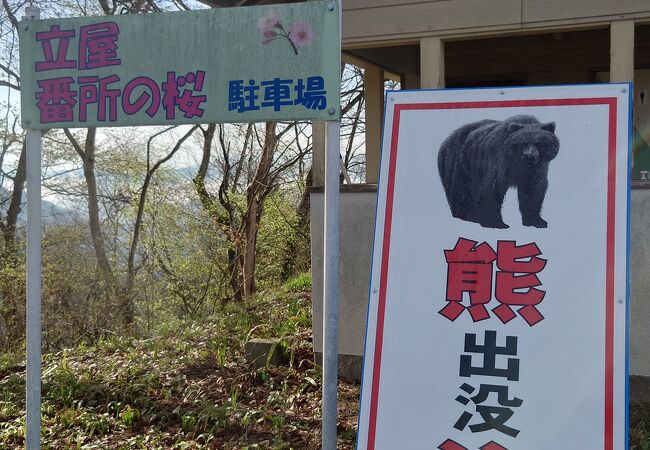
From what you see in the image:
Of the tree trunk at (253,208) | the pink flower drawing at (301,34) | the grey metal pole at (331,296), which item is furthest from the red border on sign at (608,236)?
the tree trunk at (253,208)

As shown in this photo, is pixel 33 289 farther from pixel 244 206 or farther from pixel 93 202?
pixel 93 202

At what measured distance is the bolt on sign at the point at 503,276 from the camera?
277cm

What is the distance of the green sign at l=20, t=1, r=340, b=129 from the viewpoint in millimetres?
3236

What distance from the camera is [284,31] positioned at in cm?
328

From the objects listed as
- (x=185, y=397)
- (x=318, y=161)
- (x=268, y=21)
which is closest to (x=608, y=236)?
(x=268, y=21)

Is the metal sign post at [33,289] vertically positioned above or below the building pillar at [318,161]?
below

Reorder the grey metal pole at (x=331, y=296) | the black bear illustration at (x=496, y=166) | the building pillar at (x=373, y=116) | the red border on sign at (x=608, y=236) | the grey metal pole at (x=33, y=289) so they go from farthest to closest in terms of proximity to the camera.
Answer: the building pillar at (x=373, y=116)
the grey metal pole at (x=33, y=289)
the grey metal pole at (x=331, y=296)
the black bear illustration at (x=496, y=166)
the red border on sign at (x=608, y=236)

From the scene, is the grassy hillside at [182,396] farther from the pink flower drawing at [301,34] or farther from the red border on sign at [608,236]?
the pink flower drawing at [301,34]

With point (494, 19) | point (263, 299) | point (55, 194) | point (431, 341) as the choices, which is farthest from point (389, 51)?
point (55, 194)

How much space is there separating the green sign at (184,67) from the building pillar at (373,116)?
12.2 ft

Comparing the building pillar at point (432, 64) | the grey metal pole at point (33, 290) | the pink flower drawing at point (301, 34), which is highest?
the building pillar at point (432, 64)

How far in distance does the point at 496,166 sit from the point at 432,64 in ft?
7.25

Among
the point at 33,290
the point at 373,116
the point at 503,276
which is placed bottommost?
the point at 33,290

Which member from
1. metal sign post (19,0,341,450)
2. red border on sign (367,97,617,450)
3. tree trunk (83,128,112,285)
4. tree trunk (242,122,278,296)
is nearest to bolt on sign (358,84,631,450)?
red border on sign (367,97,617,450)
